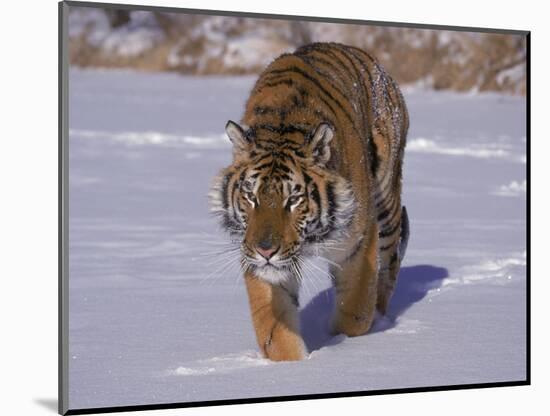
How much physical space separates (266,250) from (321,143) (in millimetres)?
485

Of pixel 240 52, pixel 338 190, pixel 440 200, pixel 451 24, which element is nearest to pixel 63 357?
pixel 338 190

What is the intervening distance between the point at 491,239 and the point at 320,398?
2058mm

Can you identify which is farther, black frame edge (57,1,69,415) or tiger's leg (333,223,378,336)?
tiger's leg (333,223,378,336)

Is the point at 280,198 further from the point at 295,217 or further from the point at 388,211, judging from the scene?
the point at 388,211

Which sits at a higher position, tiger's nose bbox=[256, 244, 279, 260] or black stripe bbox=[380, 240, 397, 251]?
tiger's nose bbox=[256, 244, 279, 260]

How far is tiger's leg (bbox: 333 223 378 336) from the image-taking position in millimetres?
4836

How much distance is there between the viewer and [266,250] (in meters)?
4.25

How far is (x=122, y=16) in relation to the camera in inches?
214

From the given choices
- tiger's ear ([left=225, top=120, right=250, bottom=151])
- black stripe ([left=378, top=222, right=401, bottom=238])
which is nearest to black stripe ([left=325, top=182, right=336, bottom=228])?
tiger's ear ([left=225, top=120, right=250, bottom=151])

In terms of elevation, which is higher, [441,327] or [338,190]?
[338,190]

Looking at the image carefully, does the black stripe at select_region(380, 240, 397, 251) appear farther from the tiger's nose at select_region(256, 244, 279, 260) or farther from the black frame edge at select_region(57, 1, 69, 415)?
the black frame edge at select_region(57, 1, 69, 415)

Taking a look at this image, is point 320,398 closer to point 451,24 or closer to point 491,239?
point 451,24

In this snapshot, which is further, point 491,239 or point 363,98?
point 491,239

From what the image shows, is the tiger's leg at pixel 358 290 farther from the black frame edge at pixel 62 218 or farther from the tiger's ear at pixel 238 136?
the black frame edge at pixel 62 218
